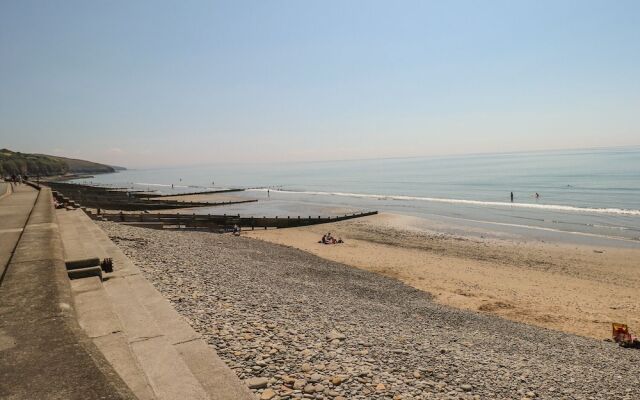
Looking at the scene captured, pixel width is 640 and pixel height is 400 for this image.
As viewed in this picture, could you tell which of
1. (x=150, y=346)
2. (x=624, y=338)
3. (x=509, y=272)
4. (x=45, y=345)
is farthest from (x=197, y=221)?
(x=45, y=345)

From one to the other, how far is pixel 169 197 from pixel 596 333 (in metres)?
72.0

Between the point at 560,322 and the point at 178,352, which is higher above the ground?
the point at 178,352

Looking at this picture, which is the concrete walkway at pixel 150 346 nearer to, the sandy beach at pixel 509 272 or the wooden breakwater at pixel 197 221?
the sandy beach at pixel 509 272

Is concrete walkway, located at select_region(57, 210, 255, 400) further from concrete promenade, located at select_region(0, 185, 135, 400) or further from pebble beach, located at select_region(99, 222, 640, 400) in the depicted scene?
pebble beach, located at select_region(99, 222, 640, 400)

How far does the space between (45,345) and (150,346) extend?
1799mm

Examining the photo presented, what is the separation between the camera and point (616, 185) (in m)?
69.9

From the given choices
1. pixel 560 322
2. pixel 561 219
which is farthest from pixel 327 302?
pixel 561 219

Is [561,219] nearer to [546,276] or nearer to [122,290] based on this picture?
[546,276]

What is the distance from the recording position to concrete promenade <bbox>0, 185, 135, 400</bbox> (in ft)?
10.0

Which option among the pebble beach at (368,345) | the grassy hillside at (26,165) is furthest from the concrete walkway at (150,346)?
the grassy hillside at (26,165)

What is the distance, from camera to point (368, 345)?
Result: 8.18m

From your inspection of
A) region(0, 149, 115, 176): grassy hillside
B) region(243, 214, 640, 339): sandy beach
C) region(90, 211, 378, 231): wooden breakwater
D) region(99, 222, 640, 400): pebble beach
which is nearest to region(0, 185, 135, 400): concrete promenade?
region(99, 222, 640, 400): pebble beach

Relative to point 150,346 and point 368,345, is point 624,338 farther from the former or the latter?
point 150,346

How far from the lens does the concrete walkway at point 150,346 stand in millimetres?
4500
